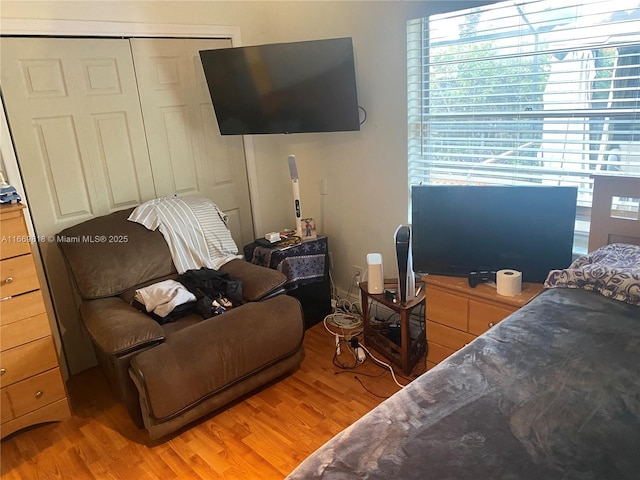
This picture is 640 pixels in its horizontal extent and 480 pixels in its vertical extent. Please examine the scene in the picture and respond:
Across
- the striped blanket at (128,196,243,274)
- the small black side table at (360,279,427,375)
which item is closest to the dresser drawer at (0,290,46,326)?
the striped blanket at (128,196,243,274)

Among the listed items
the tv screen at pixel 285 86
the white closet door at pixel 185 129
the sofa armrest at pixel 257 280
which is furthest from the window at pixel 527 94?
the white closet door at pixel 185 129

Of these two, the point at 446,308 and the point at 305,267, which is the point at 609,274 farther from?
the point at 305,267

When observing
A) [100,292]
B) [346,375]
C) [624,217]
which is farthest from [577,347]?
[100,292]

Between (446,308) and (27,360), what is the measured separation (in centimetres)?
204

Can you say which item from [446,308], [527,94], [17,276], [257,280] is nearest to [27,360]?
[17,276]

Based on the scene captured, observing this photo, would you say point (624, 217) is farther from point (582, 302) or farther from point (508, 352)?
point (508, 352)

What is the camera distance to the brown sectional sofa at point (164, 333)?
7.09 feet

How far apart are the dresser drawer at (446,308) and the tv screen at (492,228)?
0.12m

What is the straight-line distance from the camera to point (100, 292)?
8.39ft

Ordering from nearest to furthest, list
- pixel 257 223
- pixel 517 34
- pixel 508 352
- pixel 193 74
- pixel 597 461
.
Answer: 1. pixel 597 461
2. pixel 508 352
3. pixel 517 34
4. pixel 193 74
5. pixel 257 223

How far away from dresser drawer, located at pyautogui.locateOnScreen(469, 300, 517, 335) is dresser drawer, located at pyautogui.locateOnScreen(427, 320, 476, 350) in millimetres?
64

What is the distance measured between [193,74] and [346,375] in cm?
212

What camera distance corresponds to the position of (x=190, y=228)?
2889 mm

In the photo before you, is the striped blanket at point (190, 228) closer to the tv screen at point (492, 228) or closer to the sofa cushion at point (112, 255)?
the sofa cushion at point (112, 255)
